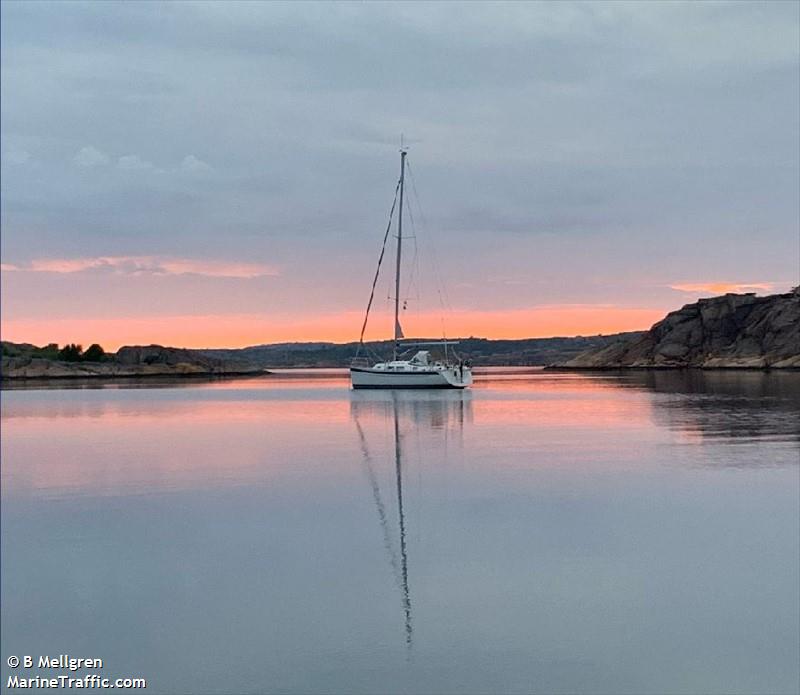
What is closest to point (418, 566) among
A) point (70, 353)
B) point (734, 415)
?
point (734, 415)

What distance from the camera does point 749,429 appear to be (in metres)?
37.8

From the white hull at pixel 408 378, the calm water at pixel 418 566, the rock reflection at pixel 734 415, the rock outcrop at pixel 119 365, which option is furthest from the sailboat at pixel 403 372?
the rock outcrop at pixel 119 365

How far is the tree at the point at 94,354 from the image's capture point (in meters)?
156

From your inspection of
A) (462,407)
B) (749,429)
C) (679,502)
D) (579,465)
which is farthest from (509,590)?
(462,407)

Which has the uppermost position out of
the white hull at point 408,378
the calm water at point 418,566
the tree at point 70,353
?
the tree at point 70,353

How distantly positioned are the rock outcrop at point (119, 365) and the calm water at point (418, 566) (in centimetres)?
12000

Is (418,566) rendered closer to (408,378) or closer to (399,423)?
(399,423)

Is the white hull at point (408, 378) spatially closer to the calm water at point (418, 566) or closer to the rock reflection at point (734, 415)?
the rock reflection at point (734, 415)

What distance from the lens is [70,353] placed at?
504 feet

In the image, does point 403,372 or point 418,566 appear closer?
point 418,566

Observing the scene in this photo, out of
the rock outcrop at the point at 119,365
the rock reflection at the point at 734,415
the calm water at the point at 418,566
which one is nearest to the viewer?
the calm water at the point at 418,566

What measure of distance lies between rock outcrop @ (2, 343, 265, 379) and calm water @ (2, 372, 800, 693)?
120 meters

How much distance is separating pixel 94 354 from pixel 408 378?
90.7m

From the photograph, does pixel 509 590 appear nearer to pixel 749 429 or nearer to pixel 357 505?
pixel 357 505
